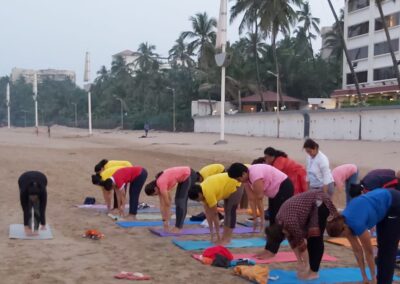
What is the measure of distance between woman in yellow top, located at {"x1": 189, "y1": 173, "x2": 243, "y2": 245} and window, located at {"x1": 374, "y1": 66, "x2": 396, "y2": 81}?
37772mm

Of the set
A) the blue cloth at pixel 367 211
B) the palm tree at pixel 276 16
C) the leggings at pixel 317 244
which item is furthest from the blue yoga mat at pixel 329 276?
the palm tree at pixel 276 16

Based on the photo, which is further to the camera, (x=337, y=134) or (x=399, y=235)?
(x=337, y=134)

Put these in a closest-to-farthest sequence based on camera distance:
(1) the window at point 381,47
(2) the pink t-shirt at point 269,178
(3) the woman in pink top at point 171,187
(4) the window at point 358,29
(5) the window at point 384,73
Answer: (2) the pink t-shirt at point 269,178, (3) the woman in pink top at point 171,187, (5) the window at point 384,73, (1) the window at point 381,47, (4) the window at point 358,29

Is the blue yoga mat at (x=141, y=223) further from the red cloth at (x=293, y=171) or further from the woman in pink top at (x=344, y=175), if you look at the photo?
the woman in pink top at (x=344, y=175)

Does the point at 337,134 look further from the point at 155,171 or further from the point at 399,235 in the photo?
the point at 399,235

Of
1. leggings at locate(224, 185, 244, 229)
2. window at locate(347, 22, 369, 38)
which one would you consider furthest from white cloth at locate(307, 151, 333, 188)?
window at locate(347, 22, 369, 38)

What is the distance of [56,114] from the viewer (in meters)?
104

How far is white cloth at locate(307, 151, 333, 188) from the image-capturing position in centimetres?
867

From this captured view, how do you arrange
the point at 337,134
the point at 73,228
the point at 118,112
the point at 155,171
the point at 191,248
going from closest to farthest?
the point at 191,248 → the point at 73,228 → the point at 155,171 → the point at 337,134 → the point at 118,112

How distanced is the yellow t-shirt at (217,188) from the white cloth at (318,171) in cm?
163

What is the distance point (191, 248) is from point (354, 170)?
3341mm

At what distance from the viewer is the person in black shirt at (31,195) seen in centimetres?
810

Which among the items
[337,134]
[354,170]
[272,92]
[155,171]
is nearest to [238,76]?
[272,92]

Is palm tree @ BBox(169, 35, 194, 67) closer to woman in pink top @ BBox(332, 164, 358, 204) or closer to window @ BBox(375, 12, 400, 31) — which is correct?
window @ BBox(375, 12, 400, 31)
